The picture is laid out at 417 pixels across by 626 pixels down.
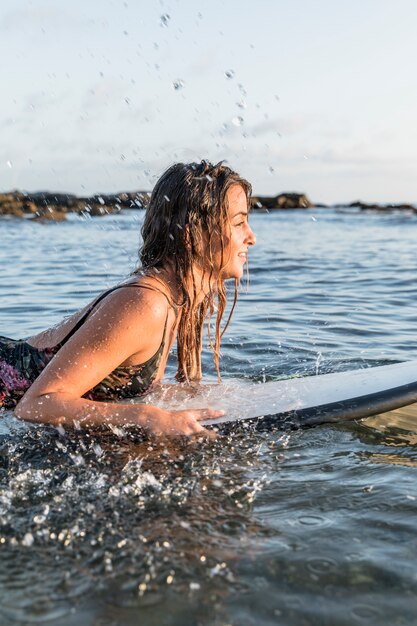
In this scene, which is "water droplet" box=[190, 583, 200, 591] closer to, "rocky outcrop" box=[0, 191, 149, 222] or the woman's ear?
the woman's ear

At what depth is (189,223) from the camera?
3.58 meters

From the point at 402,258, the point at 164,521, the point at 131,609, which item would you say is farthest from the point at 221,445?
the point at 402,258

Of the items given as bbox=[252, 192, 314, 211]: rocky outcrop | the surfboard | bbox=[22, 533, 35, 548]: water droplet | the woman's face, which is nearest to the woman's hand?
the surfboard

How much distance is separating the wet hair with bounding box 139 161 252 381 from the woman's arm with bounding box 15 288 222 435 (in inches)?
11.6

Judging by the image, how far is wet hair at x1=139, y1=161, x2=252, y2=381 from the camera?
3.59 meters

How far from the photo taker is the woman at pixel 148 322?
10.7 ft

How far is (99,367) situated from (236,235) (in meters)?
0.95

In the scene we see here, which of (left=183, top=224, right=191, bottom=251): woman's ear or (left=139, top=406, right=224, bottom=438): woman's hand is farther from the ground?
(left=183, top=224, right=191, bottom=251): woman's ear

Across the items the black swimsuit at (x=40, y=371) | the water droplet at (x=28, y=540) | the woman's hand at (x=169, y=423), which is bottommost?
the water droplet at (x=28, y=540)

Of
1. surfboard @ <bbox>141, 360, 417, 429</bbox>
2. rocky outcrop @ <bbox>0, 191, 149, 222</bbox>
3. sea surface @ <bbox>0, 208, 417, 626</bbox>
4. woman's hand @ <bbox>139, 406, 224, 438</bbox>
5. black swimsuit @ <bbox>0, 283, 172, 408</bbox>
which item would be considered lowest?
sea surface @ <bbox>0, 208, 417, 626</bbox>

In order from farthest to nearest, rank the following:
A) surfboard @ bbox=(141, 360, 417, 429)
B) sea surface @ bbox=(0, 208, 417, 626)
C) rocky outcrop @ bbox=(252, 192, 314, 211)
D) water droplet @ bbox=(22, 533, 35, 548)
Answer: rocky outcrop @ bbox=(252, 192, 314, 211) → surfboard @ bbox=(141, 360, 417, 429) → water droplet @ bbox=(22, 533, 35, 548) → sea surface @ bbox=(0, 208, 417, 626)

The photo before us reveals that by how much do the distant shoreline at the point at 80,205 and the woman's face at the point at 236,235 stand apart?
31.5 meters

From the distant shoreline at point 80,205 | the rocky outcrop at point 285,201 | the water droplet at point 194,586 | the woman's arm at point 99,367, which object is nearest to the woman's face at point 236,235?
the woman's arm at point 99,367

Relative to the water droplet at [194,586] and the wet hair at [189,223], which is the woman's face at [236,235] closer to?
the wet hair at [189,223]
